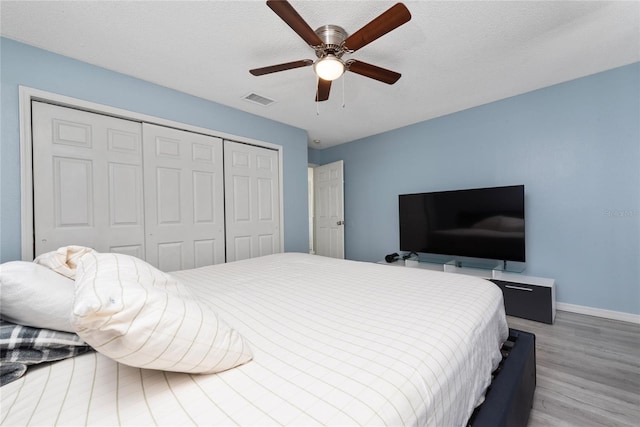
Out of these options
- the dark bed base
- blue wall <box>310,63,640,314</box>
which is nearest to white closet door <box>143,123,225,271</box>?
the dark bed base

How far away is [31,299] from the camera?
797mm

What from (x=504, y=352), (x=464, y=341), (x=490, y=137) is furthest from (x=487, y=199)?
(x=464, y=341)

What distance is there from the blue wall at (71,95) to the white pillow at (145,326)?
6.56 ft

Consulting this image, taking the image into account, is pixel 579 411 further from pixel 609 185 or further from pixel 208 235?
pixel 208 235

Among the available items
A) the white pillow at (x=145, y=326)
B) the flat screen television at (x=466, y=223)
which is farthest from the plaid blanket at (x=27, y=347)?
the flat screen television at (x=466, y=223)

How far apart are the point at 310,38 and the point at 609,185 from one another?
3.24 m

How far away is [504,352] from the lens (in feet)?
4.86

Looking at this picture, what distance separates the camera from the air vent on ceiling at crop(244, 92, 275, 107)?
291 centimetres

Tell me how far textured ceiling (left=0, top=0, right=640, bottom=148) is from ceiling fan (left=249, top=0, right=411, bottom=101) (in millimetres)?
162

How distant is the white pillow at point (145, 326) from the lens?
558mm

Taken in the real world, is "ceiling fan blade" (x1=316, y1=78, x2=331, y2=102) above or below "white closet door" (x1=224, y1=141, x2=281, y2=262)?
above

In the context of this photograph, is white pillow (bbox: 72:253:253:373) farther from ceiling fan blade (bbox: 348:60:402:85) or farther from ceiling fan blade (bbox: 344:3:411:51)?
ceiling fan blade (bbox: 348:60:402:85)

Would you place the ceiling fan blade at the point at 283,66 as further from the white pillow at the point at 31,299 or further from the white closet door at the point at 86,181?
the white pillow at the point at 31,299

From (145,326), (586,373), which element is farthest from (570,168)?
(145,326)
